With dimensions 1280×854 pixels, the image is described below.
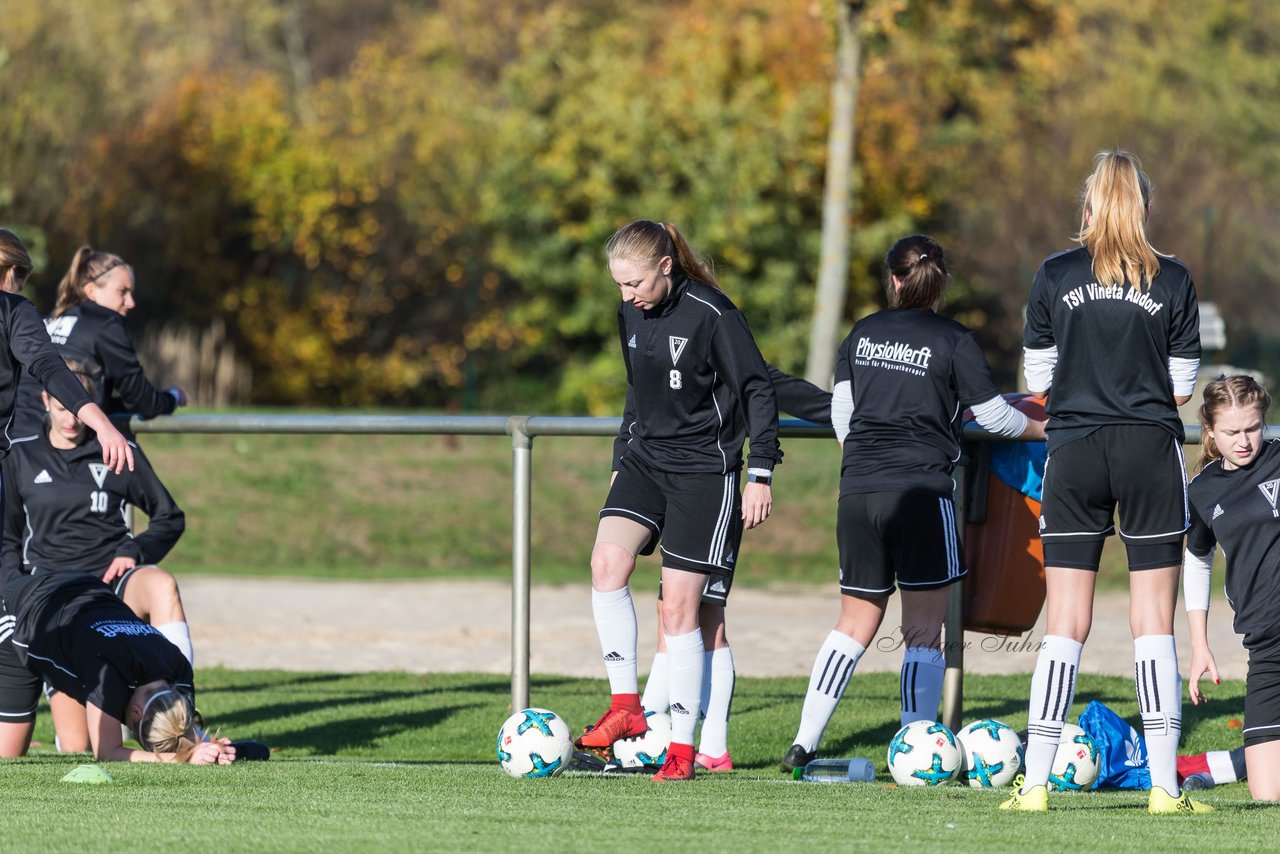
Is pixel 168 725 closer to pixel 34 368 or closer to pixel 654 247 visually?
pixel 34 368

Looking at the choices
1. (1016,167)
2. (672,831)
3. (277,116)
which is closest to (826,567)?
(1016,167)

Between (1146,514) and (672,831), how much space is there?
1.77 metres

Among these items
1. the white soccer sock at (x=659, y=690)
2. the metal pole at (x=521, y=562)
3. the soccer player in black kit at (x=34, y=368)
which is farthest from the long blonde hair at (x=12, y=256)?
the white soccer sock at (x=659, y=690)

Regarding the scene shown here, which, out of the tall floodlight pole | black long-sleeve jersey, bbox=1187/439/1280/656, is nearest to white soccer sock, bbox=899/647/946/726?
black long-sleeve jersey, bbox=1187/439/1280/656

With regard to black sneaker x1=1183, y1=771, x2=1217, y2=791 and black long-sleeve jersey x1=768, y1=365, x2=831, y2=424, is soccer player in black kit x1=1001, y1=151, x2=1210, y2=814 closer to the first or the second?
black sneaker x1=1183, y1=771, x2=1217, y2=791

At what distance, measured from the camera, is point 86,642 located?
621cm

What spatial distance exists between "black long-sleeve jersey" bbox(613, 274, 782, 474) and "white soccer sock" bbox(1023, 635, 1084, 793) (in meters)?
Answer: 1.14

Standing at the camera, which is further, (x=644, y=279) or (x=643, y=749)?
(x=643, y=749)

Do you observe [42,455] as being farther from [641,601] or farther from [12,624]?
[641,601]

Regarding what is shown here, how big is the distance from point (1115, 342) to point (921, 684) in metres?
1.64

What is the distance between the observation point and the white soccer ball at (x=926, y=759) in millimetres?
5871

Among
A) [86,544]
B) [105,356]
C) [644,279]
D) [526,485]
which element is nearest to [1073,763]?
[644,279]

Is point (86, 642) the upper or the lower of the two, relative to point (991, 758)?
upper

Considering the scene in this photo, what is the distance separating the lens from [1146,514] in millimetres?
5207
